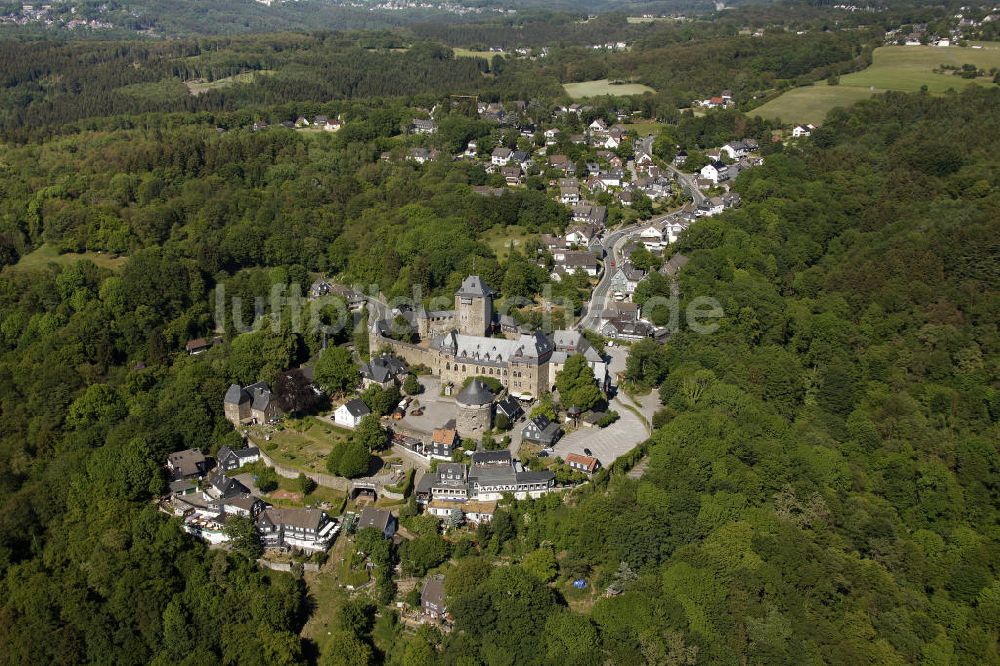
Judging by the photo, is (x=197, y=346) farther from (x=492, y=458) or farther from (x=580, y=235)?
(x=580, y=235)

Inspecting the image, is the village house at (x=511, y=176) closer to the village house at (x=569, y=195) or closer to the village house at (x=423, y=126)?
the village house at (x=569, y=195)

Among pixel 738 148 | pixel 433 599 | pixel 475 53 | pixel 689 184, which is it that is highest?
pixel 738 148

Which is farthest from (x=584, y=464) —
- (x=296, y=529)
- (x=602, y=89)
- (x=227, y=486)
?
(x=602, y=89)

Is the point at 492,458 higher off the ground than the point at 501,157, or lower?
higher

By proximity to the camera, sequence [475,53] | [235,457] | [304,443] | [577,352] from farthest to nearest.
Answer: [475,53] → [577,352] → [304,443] → [235,457]

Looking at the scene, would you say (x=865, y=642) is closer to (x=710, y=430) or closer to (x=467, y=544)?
(x=710, y=430)

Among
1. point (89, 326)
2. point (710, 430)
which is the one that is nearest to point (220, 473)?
point (89, 326)
